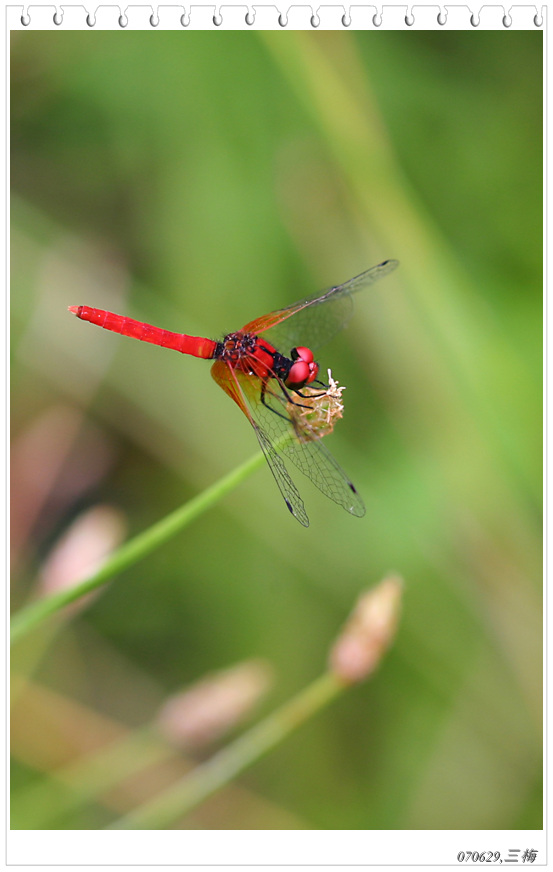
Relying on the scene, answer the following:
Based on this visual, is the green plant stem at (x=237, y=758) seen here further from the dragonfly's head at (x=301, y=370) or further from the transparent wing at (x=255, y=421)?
the dragonfly's head at (x=301, y=370)

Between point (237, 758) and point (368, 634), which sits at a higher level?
point (368, 634)

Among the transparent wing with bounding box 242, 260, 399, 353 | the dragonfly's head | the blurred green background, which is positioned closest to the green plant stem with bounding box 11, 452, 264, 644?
the dragonfly's head

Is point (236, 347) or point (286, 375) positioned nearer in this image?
point (286, 375)

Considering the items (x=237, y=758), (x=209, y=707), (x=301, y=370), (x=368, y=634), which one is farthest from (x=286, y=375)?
(x=237, y=758)

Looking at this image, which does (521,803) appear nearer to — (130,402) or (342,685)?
(342,685)

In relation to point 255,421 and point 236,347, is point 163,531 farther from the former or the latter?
point 236,347

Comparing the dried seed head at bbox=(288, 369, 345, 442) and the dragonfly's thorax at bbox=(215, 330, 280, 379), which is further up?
the dragonfly's thorax at bbox=(215, 330, 280, 379)

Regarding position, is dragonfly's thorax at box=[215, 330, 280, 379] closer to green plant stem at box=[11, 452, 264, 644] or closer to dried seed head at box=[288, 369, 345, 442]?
dried seed head at box=[288, 369, 345, 442]

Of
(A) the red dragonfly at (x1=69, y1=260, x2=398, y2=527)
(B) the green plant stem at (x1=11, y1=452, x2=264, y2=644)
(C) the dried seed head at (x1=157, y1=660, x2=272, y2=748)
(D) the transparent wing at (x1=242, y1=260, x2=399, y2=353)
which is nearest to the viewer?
(B) the green plant stem at (x1=11, y1=452, x2=264, y2=644)
